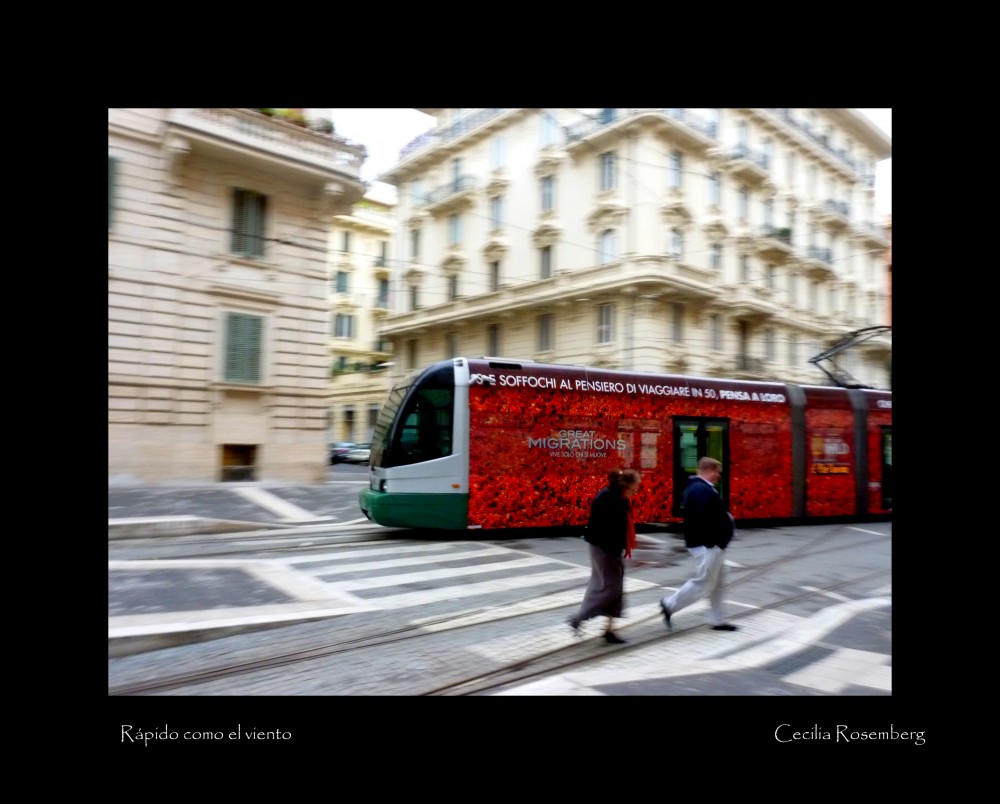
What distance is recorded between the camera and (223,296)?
13023mm

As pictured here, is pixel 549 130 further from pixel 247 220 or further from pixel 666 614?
pixel 666 614

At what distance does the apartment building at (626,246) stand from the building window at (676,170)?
5 centimetres

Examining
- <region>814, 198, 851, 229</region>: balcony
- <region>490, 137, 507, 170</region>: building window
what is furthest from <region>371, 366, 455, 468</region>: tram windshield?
<region>814, 198, 851, 229</region>: balcony

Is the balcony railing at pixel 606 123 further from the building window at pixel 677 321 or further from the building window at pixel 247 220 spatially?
the building window at pixel 247 220

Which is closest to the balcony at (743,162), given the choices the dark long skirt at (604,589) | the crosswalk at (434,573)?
the crosswalk at (434,573)

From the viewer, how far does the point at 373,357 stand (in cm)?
1759

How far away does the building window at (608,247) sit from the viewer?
Answer: 17312 mm

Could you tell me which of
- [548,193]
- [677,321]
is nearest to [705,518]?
[548,193]

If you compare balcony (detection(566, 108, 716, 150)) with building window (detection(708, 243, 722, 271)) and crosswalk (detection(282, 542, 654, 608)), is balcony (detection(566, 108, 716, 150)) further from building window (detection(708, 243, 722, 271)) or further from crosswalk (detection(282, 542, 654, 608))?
crosswalk (detection(282, 542, 654, 608))

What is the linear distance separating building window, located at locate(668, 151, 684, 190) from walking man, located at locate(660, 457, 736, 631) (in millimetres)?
11996

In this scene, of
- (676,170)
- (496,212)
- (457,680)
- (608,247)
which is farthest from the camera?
(608,247)

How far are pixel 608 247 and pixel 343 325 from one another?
7.07m

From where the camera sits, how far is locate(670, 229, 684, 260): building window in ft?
58.2
